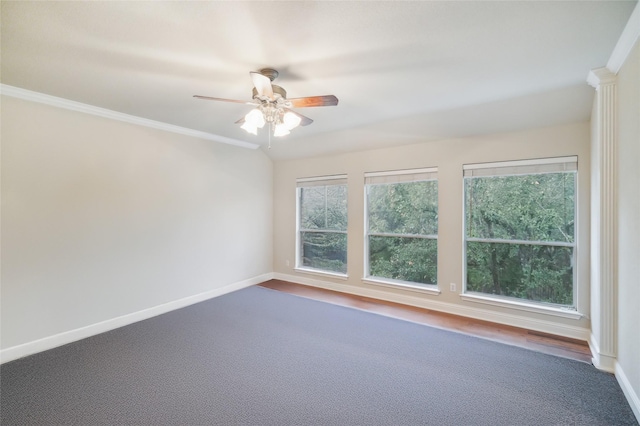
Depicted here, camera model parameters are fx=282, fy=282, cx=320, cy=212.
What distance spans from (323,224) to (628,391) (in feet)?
13.0

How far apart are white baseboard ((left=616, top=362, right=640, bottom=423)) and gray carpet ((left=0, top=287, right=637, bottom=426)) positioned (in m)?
0.06

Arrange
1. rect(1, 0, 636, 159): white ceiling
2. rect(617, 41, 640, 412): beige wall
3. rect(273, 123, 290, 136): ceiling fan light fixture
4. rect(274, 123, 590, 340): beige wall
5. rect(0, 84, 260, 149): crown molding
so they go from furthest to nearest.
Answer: rect(274, 123, 590, 340): beige wall, rect(0, 84, 260, 149): crown molding, rect(273, 123, 290, 136): ceiling fan light fixture, rect(617, 41, 640, 412): beige wall, rect(1, 0, 636, 159): white ceiling

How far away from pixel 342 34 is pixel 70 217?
3.30 metres

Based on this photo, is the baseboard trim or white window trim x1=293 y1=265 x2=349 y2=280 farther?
white window trim x1=293 y1=265 x2=349 y2=280

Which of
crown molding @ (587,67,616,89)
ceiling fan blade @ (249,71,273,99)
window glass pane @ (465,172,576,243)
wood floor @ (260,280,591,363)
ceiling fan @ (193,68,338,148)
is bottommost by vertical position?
wood floor @ (260,280,591,363)

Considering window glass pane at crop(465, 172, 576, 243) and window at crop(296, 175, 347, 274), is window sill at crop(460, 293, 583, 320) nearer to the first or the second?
window glass pane at crop(465, 172, 576, 243)

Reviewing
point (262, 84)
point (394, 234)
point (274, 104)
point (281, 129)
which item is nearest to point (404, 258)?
point (394, 234)

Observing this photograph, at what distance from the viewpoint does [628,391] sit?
202cm

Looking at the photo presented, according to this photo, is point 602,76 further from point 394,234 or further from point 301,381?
point 301,381

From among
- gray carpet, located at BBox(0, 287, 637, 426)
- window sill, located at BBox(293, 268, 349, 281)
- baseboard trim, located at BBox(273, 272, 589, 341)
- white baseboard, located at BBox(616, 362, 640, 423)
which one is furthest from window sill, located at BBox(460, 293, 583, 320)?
window sill, located at BBox(293, 268, 349, 281)

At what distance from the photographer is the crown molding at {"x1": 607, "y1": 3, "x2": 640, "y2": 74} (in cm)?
166

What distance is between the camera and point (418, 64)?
223 centimetres

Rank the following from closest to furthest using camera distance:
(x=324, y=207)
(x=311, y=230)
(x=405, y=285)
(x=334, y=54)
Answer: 1. (x=334, y=54)
2. (x=405, y=285)
3. (x=324, y=207)
4. (x=311, y=230)

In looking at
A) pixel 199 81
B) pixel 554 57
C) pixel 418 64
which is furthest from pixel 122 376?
pixel 554 57
